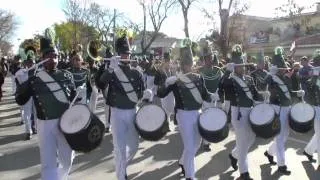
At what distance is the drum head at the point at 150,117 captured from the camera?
7.26 meters

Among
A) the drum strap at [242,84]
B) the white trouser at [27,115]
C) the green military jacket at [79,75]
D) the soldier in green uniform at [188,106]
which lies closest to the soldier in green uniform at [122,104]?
the soldier in green uniform at [188,106]

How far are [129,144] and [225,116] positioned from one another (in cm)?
146

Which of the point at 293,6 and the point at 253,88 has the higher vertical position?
the point at 293,6

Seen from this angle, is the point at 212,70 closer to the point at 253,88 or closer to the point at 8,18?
the point at 253,88

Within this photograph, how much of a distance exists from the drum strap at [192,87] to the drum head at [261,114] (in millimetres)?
922

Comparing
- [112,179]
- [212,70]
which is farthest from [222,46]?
[112,179]

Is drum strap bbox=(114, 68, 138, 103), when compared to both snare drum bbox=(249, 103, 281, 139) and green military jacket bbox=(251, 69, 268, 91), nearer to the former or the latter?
snare drum bbox=(249, 103, 281, 139)

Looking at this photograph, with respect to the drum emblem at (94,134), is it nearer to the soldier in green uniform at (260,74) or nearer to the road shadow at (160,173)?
the road shadow at (160,173)

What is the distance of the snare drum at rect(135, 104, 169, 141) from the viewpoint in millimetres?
7203

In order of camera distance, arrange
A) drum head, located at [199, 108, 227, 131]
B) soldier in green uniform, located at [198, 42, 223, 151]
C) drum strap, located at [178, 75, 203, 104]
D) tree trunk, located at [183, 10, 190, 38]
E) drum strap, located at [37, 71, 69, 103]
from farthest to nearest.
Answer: tree trunk, located at [183, 10, 190, 38] < soldier in green uniform, located at [198, 42, 223, 151] < drum strap, located at [178, 75, 203, 104] < drum head, located at [199, 108, 227, 131] < drum strap, located at [37, 71, 69, 103]

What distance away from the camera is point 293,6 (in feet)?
152

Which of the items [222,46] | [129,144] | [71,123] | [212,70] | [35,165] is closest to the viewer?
[71,123]

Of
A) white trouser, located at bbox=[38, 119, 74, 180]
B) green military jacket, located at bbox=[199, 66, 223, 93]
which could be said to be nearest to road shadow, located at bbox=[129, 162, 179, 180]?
green military jacket, located at bbox=[199, 66, 223, 93]

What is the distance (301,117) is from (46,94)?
4.50 metres
